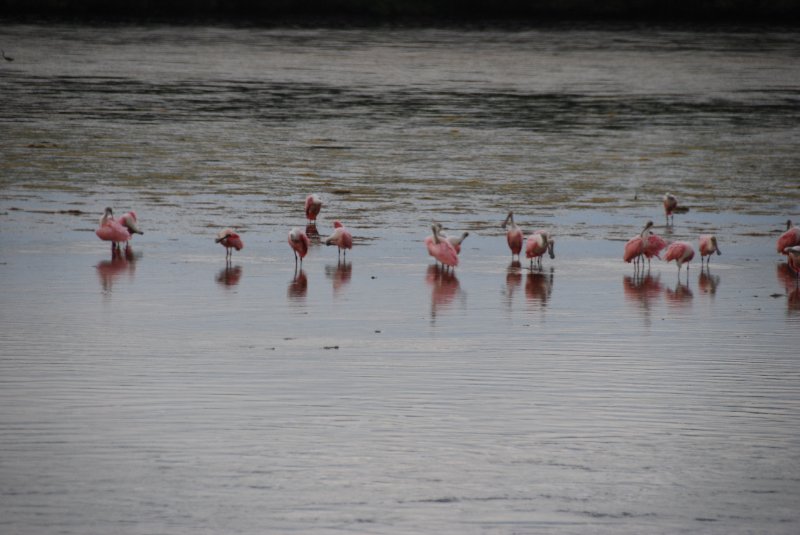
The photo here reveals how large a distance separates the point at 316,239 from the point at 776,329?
6.32 meters

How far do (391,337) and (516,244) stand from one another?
415cm

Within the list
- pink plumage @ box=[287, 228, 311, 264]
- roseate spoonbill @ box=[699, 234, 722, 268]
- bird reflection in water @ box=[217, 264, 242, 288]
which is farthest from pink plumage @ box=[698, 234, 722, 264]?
bird reflection in water @ box=[217, 264, 242, 288]

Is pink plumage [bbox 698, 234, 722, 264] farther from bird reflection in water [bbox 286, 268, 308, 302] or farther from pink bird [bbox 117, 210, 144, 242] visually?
pink bird [bbox 117, 210, 144, 242]

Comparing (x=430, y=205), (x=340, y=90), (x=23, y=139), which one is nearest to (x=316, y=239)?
(x=430, y=205)

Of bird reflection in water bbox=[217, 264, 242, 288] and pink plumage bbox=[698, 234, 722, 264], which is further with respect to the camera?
pink plumage bbox=[698, 234, 722, 264]

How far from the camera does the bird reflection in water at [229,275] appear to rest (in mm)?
14641

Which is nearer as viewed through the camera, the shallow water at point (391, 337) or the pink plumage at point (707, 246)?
the shallow water at point (391, 337)

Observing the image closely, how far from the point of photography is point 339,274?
1529 centimetres

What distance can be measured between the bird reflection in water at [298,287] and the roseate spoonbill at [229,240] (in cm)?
81

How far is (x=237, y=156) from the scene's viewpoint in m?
25.2

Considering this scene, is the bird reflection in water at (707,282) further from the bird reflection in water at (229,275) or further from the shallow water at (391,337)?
the bird reflection in water at (229,275)

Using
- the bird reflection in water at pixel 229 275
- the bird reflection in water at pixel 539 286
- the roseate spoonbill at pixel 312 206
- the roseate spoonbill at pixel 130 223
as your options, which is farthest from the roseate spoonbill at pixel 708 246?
the roseate spoonbill at pixel 130 223

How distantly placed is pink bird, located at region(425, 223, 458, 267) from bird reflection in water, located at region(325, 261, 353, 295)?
844 millimetres

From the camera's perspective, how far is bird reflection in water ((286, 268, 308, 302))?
1402cm
